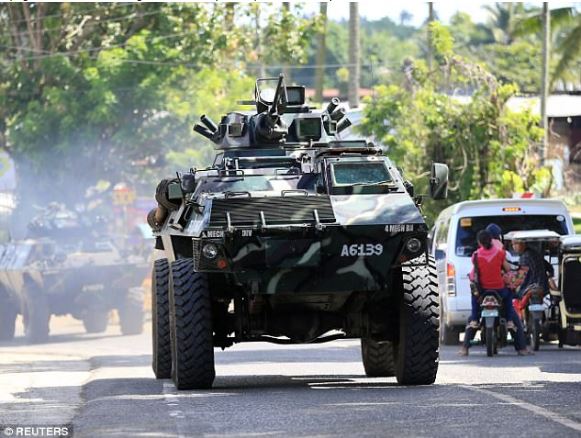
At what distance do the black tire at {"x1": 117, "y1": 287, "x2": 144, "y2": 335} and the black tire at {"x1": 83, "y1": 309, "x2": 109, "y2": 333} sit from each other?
439 millimetres

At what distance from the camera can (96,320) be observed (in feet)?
102

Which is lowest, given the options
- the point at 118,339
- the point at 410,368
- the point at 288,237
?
the point at 118,339

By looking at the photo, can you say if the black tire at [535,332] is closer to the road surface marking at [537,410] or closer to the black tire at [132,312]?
the road surface marking at [537,410]

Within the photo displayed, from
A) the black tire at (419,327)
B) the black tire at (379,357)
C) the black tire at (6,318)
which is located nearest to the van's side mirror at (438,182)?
the black tire at (419,327)

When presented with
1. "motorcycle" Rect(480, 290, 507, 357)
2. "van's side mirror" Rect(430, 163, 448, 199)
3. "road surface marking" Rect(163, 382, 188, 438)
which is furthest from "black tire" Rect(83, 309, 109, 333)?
"van's side mirror" Rect(430, 163, 448, 199)

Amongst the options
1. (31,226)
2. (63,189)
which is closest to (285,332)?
(31,226)

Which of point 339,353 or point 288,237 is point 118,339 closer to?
point 339,353

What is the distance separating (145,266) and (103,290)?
0.88 metres

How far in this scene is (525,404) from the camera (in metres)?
13.1

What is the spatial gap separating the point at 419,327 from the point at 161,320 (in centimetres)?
311

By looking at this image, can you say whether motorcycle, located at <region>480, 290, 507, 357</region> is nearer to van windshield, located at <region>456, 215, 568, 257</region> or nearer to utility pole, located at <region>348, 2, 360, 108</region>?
van windshield, located at <region>456, 215, 568, 257</region>

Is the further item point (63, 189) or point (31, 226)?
point (63, 189)

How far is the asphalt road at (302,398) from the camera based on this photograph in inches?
467

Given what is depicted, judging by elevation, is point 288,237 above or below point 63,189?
above
